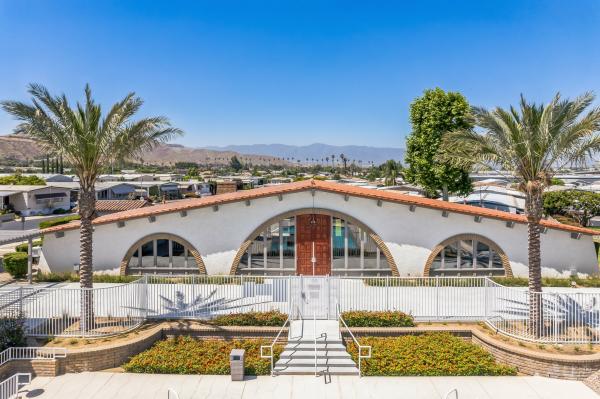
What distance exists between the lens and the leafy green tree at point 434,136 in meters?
33.1

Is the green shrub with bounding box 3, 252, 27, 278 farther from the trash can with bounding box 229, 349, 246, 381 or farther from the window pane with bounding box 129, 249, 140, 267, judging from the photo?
the trash can with bounding box 229, 349, 246, 381

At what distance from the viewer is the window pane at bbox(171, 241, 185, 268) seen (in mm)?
22000

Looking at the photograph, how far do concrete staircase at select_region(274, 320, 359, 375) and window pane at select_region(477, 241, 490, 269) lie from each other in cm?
1031

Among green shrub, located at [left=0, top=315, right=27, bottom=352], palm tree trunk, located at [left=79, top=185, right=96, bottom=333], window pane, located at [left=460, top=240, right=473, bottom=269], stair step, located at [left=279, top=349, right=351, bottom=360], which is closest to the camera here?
green shrub, located at [left=0, top=315, right=27, bottom=352]

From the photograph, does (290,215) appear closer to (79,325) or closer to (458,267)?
(458,267)

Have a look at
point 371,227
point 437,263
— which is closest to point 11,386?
point 371,227

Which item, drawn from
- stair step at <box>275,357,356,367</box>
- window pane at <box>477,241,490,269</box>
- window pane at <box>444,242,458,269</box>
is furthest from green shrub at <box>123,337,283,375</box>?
window pane at <box>477,241,490,269</box>

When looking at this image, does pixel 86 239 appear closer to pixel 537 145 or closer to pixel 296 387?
pixel 296 387

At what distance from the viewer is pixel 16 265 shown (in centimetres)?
2188

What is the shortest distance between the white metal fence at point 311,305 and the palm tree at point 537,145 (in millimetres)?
1313

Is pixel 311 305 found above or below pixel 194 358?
above

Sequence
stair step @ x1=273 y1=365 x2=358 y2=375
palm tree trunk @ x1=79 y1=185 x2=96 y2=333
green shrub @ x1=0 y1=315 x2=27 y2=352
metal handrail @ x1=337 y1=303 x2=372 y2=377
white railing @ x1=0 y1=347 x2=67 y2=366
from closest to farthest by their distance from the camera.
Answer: white railing @ x1=0 y1=347 x2=67 y2=366 < metal handrail @ x1=337 y1=303 x2=372 y2=377 < stair step @ x1=273 y1=365 x2=358 y2=375 < green shrub @ x1=0 y1=315 x2=27 y2=352 < palm tree trunk @ x1=79 y1=185 x2=96 y2=333

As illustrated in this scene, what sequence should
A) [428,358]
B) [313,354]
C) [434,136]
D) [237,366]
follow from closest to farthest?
[237,366] → [428,358] → [313,354] → [434,136]

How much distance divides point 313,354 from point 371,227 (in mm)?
9357
